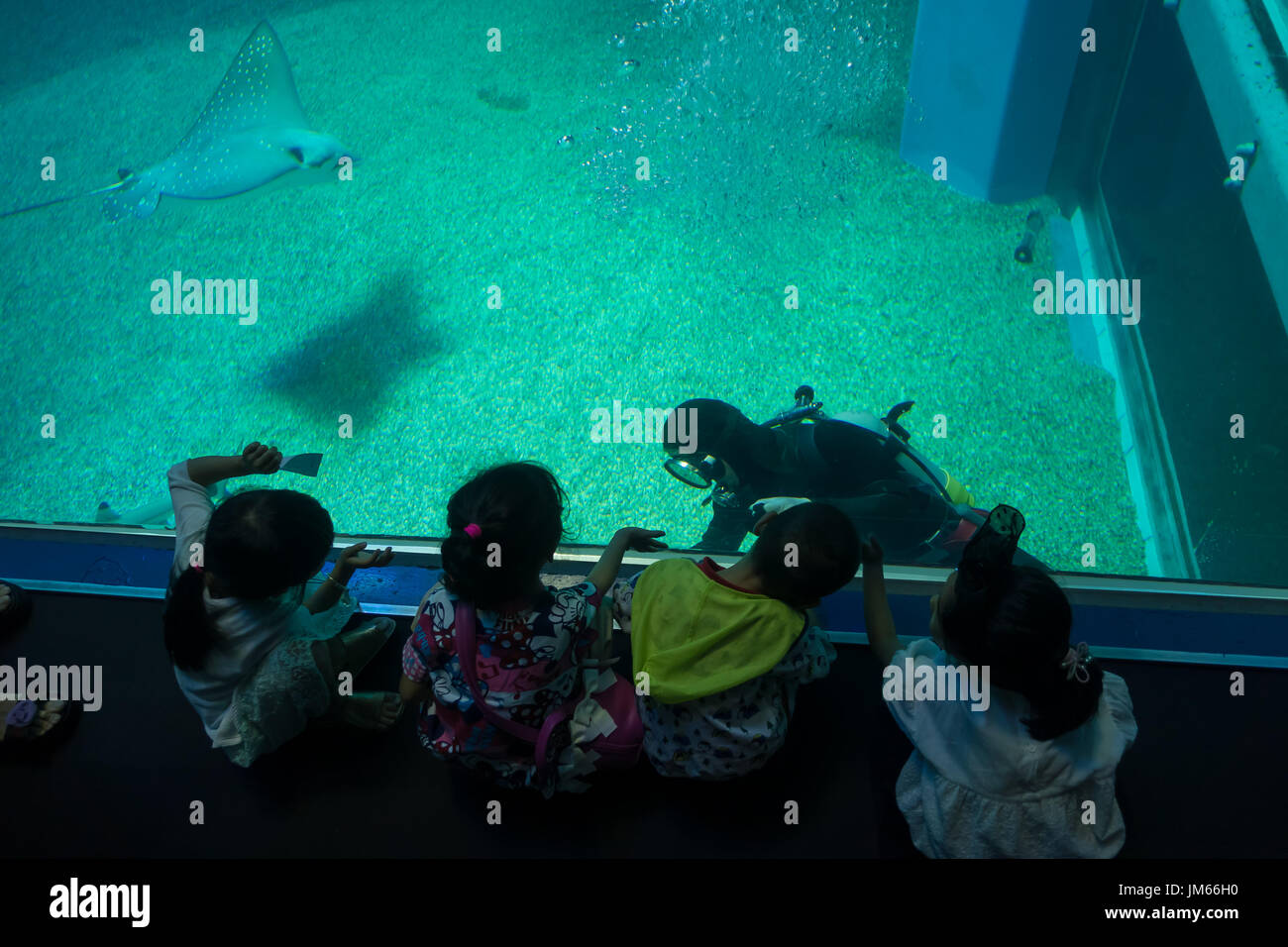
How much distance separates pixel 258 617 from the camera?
1.37 meters

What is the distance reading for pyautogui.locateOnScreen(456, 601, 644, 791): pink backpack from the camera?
4.26 feet

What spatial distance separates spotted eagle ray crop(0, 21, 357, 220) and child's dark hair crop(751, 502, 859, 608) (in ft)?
12.0

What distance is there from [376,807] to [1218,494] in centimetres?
317

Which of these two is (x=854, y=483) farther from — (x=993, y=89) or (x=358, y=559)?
(x=993, y=89)

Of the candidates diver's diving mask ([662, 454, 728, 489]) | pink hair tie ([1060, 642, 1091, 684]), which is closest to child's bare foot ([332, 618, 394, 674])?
diver's diving mask ([662, 454, 728, 489])

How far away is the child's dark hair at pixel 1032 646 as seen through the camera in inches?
42.6

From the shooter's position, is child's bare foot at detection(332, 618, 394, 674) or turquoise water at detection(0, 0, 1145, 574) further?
turquoise water at detection(0, 0, 1145, 574)

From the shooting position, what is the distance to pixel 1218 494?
2.71 meters

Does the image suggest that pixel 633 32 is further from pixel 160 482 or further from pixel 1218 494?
pixel 1218 494

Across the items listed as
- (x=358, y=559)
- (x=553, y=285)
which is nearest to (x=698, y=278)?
(x=553, y=285)

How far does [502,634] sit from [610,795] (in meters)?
0.48

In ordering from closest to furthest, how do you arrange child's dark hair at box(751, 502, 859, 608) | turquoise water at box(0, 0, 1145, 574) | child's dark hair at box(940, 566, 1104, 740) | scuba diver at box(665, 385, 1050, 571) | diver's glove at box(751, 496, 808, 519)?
1. child's dark hair at box(940, 566, 1104, 740)
2. child's dark hair at box(751, 502, 859, 608)
3. diver's glove at box(751, 496, 808, 519)
4. scuba diver at box(665, 385, 1050, 571)
5. turquoise water at box(0, 0, 1145, 574)

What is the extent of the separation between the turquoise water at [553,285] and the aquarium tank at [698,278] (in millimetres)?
22

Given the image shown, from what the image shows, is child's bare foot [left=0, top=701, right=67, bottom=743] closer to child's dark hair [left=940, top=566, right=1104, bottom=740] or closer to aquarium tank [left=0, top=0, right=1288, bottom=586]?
aquarium tank [left=0, top=0, right=1288, bottom=586]
